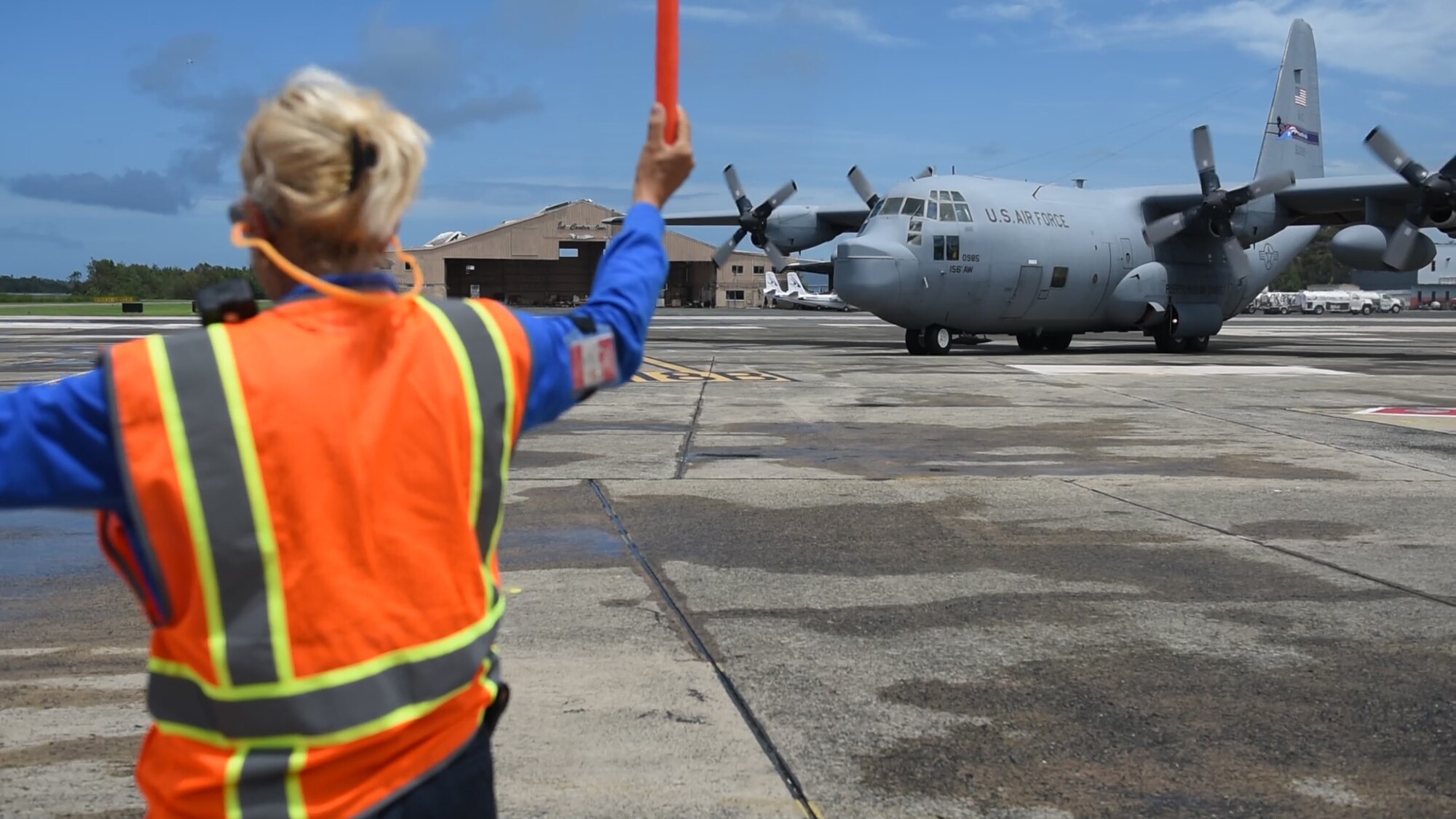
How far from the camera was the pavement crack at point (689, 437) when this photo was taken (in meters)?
10.7

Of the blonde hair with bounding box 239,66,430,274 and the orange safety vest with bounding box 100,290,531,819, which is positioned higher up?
the blonde hair with bounding box 239,66,430,274

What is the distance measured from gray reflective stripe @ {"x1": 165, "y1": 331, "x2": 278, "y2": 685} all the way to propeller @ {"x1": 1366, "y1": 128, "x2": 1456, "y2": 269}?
1153 inches

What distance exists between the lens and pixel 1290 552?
7.51m

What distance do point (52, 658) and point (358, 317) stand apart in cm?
439

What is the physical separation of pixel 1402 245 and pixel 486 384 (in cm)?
2957

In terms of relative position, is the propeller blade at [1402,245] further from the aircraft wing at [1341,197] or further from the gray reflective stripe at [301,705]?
the gray reflective stripe at [301,705]

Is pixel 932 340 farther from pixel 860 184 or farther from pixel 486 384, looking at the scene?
pixel 486 384

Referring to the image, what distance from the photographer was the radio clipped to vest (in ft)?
5.53

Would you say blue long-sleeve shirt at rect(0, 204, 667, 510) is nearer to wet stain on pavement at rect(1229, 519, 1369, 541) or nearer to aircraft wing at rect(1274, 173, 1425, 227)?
wet stain on pavement at rect(1229, 519, 1369, 541)

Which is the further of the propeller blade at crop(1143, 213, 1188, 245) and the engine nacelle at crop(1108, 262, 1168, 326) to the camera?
the propeller blade at crop(1143, 213, 1188, 245)

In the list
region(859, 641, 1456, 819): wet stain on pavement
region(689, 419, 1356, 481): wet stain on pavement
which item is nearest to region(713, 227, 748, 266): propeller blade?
region(689, 419, 1356, 481): wet stain on pavement

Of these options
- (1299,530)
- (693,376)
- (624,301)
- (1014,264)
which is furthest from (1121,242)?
(624,301)

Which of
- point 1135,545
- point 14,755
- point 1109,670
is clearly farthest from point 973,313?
point 14,755

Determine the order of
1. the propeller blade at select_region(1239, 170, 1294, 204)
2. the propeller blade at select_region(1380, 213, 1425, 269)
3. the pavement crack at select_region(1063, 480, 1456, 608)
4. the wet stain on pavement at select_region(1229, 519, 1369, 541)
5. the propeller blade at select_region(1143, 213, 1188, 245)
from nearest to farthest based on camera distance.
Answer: the pavement crack at select_region(1063, 480, 1456, 608) < the wet stain on pavement at select_region(1229, 519, 1369, 541) < the propeller blade at select_region(1380, 213, 1425, 269) < the propeller blade at select_region(1239, 170, 1294, 204) < the propeller blade at select_region(1143, 213, 1188, 245)
